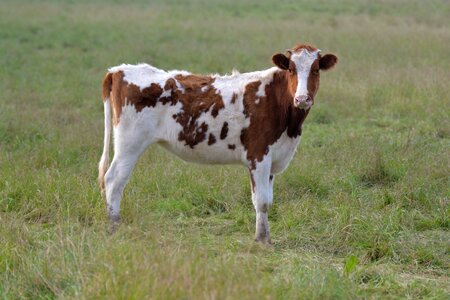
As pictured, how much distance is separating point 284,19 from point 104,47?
8.42m

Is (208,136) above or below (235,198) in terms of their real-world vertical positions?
above

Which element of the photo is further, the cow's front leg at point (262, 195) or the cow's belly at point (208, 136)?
the cow's belly at point (208, 136)

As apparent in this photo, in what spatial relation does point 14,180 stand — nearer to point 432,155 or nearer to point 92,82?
point 432,155

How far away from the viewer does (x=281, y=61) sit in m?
6.62

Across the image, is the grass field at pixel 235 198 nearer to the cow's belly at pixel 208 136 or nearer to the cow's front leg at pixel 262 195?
the cow's front leg at pixel 262 195

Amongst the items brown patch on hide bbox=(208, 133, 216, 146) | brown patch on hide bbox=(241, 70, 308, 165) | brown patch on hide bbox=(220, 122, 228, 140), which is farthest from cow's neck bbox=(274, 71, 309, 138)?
brown patch on hide bbox=(208, 133, 216, 146)

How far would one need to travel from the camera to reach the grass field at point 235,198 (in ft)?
Answer: 16.3

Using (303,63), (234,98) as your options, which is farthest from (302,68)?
(234,98)

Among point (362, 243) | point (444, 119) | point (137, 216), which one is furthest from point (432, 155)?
point (137, 216)

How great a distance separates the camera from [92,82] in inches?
599

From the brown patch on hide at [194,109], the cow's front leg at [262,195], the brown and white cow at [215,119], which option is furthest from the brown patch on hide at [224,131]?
the cow's front leg at [262,195]

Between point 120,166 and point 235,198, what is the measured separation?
58.5 inches

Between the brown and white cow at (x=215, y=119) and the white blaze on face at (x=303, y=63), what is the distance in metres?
0.03

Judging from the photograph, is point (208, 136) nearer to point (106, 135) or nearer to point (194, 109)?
point (194, 109)
